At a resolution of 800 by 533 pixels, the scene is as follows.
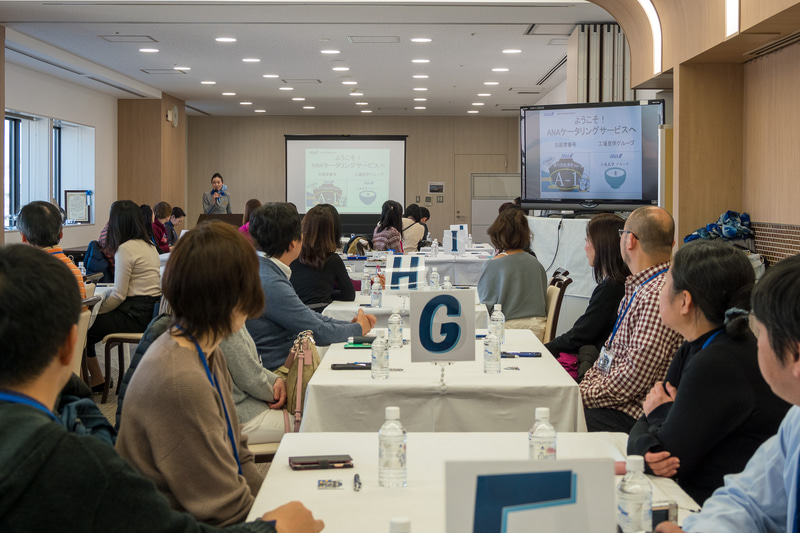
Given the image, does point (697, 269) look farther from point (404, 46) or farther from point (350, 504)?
point (404, 46)

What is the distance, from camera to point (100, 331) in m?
5.60

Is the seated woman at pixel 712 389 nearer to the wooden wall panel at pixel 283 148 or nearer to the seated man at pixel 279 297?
the seated man at pixel 279 297

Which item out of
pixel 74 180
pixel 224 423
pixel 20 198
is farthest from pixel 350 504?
pixel 74 180

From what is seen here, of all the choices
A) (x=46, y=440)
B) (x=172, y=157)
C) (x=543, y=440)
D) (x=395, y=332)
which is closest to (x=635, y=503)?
(x=543, y=440)

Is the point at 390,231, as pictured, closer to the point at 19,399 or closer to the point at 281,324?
the point at 281,324

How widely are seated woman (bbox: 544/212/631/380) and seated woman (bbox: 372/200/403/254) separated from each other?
198 inches

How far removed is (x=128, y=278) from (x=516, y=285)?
2.74 metres

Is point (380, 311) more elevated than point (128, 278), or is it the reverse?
point (128, 278)

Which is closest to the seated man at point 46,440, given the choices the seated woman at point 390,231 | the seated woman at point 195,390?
the seated woman at point 195,390

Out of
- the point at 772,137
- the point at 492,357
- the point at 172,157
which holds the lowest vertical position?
the point at 492,357

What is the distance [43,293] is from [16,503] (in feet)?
0.98

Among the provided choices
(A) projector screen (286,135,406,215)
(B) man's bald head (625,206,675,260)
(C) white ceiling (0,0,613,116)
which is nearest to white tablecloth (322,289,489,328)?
(B) man's bald head (625,206,675,260)

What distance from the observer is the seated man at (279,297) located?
11.8 feet

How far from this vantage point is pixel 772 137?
4.80 meters
